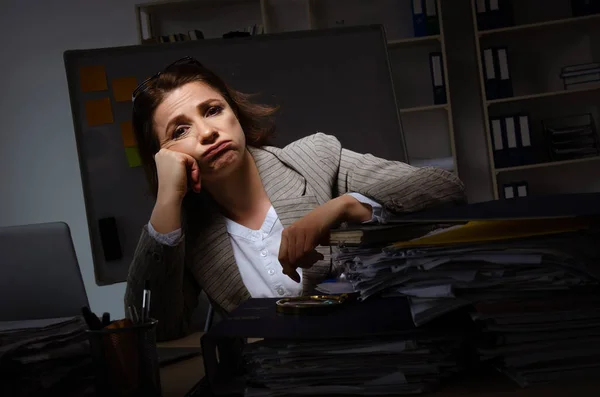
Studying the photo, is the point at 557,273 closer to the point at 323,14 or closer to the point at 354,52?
the point at 354,52

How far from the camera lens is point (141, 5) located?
12.1 ft

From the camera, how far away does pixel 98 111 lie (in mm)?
1952

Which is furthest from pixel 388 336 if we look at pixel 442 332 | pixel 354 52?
pixel 354 52

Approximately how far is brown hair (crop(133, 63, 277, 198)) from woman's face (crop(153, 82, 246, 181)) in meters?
0.03

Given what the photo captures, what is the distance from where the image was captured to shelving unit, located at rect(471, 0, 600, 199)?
3602 mm

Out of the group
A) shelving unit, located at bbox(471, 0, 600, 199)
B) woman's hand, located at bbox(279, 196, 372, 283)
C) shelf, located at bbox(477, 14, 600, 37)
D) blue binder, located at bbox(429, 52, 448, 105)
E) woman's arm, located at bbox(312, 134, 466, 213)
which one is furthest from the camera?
shelving unit, located at bbox(471, 0, 600, 199)

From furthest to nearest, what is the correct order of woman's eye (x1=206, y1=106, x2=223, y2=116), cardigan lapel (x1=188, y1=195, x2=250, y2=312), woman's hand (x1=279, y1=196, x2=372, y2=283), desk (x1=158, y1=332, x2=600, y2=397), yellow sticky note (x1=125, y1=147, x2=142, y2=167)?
yellow sticky note (x1=125, y1=147, x2=142, y2=167)
woman's eye (x1=206, y1=106, x2=223, y2=116)
cardigan lapel (x1=188, y1=195, x2=250, y2=312)
woman's hand (x1=279, y1=196, x2=372, y2=283)
desk (x1=158, y1=332, x2=600, y2=397)

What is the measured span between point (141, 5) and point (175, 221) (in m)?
2.73

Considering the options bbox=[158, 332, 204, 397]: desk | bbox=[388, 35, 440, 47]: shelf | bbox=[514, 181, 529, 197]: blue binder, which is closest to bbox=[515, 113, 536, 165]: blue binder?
bbox=[514, 181, 529, 197]: blue binder

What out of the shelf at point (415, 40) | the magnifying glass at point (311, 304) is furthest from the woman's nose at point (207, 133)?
the shelf at point (415, 40)

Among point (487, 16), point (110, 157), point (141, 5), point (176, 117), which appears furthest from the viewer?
point (141, 5)

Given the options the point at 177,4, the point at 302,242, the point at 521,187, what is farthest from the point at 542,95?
the point at 302,242

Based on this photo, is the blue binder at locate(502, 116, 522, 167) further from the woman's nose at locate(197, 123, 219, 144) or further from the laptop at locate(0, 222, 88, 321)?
the laptop at locate(0, 222, 88, 321)

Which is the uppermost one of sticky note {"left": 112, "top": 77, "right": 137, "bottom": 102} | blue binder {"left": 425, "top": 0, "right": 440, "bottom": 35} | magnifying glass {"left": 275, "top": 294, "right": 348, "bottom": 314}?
blue binder {"left": 425, "top": 0, "right": 440, "bottom": 35}
